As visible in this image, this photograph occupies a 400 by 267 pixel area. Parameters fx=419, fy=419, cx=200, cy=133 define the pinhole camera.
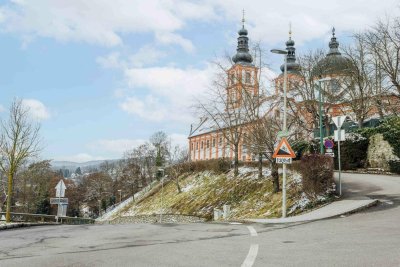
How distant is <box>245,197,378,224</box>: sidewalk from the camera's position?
1428 cm

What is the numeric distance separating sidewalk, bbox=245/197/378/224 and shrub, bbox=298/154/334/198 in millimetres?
1170

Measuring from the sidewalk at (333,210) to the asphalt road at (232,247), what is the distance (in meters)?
1.32

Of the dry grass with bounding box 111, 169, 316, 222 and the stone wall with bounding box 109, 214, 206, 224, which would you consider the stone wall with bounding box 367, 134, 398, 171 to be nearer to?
the dry grass with bounding box 111, 169, 316, 222

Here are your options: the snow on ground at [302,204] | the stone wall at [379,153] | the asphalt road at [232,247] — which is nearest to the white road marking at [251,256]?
the asphalt road at [232,247]

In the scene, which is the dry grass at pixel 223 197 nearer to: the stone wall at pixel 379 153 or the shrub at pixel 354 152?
the shrub at pixel 354 152

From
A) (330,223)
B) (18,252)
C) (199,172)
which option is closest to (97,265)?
(18,252)

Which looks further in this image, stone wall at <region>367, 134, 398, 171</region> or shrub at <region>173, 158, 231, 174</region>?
shrub at <region>173, 158, 231, 174</region>

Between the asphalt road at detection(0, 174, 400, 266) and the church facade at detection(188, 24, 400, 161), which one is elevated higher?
the church facade at detection(188, 24, 400, 161)

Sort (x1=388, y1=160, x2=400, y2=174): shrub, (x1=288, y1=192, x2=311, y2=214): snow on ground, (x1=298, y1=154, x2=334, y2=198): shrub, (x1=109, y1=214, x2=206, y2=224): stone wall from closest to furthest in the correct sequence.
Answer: (x1=298, y1=154, x2=334, y2=198): shrub < (x1=288, y1=192, x2=311, y2=214): snow on ground < (x1=388, y1=160, x2=400, y2=174): shrub < (x1=109, y1=214, x2=206, y2=224): stone wall

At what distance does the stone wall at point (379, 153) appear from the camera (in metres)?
31.3

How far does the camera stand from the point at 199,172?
58.2m

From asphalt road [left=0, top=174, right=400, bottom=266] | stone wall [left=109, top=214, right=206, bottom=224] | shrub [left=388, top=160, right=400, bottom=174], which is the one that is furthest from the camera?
stone wall [left=109, top=214, right=206, bottom=224]

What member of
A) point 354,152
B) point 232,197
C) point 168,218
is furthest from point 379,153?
point 168,218

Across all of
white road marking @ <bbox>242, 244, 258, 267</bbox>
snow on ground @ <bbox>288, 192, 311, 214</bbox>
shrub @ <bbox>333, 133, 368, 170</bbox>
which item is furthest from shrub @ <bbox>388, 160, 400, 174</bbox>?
white road marking @ <bbox>242, 244, 258, 267</bbox>
